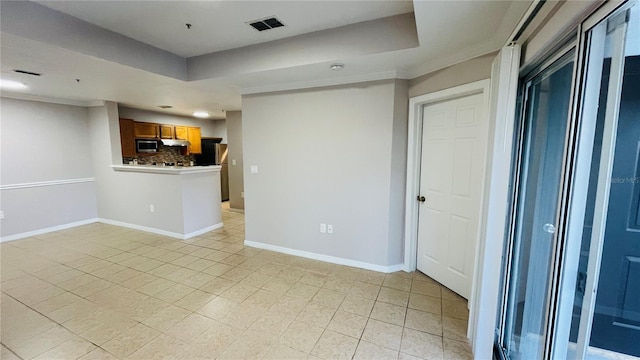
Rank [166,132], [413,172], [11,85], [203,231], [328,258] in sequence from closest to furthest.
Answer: [413,172]
[328,258]
[11,85]
[203,231]
[166,132]

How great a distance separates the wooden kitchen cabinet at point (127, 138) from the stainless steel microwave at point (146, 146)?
0.30 feet

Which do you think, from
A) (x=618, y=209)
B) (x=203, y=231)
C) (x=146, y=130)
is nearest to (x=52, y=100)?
(x=146, y=130)

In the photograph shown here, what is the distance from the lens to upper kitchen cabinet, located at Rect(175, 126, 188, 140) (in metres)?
→ 6.61

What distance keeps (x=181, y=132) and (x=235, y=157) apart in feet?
6.37

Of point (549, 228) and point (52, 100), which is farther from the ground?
point (52, 100)

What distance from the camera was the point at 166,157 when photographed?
6.78 meters

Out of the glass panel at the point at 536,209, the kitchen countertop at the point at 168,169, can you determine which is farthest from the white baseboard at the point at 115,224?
the glass panel at the point at 536,209

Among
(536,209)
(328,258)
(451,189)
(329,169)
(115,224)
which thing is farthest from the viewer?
(115,224)

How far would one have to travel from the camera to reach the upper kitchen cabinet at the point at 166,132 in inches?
246

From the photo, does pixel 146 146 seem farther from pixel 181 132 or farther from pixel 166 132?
pixel 181 132

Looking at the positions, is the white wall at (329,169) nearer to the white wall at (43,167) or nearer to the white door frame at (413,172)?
the white door frame at (413,172)

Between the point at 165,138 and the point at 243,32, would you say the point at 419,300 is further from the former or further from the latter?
the point at 165,138

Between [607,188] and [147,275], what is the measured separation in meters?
3.88

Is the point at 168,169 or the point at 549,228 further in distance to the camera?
the point at 168,169
